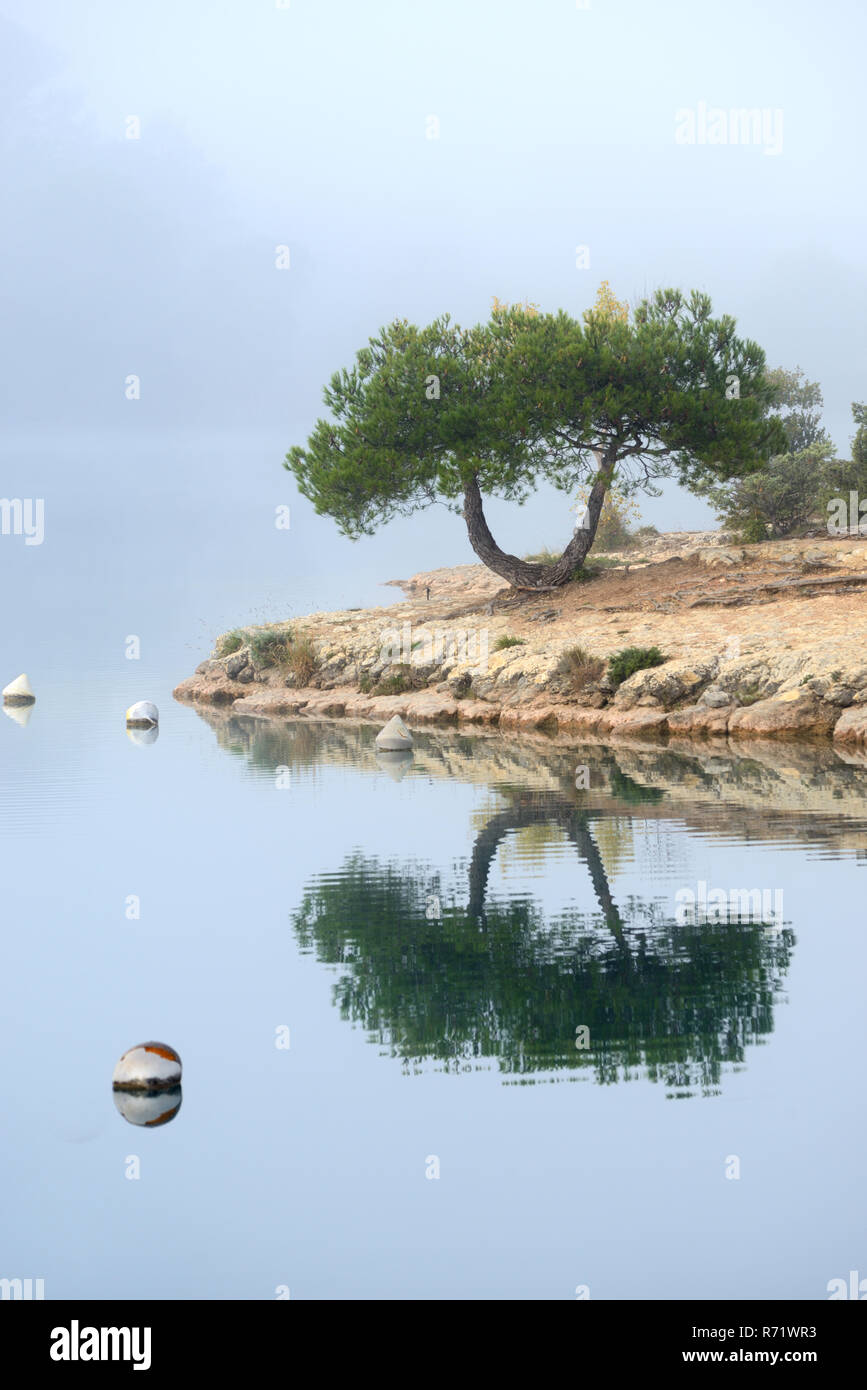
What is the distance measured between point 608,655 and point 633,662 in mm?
728

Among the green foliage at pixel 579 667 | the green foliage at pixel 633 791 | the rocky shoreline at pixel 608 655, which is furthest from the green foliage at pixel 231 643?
the green foliage at pixel 633 791

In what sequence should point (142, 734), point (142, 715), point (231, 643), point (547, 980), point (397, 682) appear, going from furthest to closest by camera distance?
point (231, 643) < point (397, 682) < point (142, 715) < point (142, 734) < point (547, 980)

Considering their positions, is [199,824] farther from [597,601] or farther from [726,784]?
[597,601]

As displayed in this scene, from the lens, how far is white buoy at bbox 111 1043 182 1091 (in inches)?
252

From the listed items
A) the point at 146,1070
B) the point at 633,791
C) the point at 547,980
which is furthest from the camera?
the point at 633,791

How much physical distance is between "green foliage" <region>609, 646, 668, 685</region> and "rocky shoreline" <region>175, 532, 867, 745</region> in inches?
5.9

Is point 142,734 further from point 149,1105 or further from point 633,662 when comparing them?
point 149,1105

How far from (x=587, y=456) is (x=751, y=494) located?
22.1 feet

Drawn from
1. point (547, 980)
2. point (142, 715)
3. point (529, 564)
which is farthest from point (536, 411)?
point (547, 980)

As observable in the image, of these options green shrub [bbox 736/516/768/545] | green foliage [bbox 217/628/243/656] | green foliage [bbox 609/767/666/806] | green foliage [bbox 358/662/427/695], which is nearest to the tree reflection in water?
green foliage [bbox 609/767/666/806]

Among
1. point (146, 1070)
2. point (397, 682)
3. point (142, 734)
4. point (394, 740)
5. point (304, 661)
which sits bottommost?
point (146, 1070)

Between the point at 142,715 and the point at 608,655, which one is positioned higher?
the point at 608,655

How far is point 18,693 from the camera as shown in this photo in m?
31.5

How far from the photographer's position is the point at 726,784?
15.1 metres
